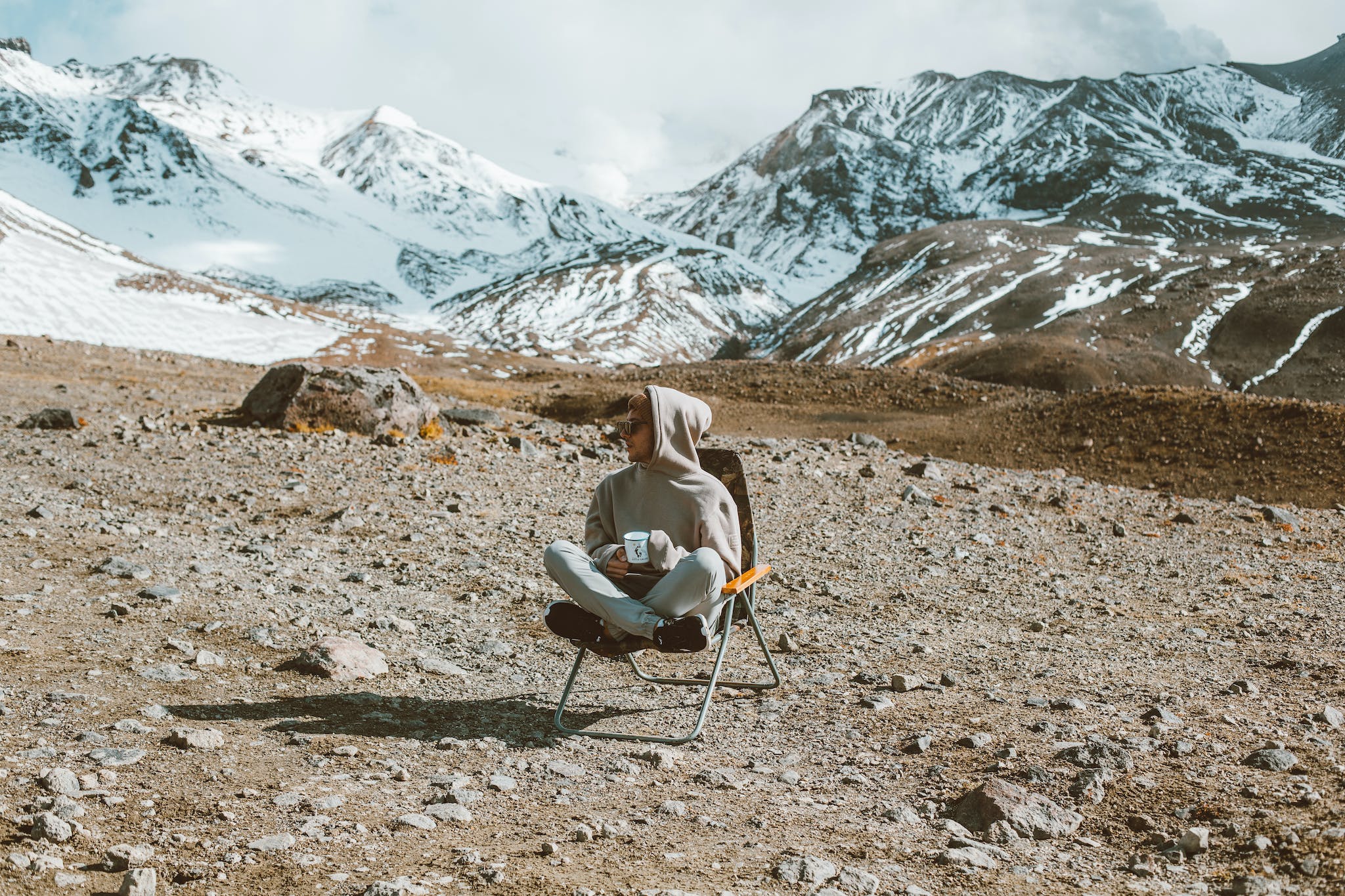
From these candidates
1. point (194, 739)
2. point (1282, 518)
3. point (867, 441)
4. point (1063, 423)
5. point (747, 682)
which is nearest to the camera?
point (194, 739)

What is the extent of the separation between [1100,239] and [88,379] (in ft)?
577

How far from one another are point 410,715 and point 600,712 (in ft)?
4.25

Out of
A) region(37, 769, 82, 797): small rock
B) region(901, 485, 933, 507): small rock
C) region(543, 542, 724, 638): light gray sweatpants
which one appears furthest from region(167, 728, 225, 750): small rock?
region(901, 485, 933, 507): small rock

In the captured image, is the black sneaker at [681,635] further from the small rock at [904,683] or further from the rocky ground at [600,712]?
the small rock at [904,683]

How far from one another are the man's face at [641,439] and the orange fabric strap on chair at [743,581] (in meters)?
0.97

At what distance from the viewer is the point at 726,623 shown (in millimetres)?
6336

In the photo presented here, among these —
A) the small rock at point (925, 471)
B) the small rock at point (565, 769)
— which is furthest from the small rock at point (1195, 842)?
the small rock at point (925, 471)

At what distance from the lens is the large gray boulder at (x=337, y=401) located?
17312 mm

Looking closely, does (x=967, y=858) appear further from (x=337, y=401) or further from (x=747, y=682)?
(x=337, y=401)

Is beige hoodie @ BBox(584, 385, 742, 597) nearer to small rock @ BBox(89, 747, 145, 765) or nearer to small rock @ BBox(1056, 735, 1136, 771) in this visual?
small rock @ BBox(1056, 735, 1136, 771)

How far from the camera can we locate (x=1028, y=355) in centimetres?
8938

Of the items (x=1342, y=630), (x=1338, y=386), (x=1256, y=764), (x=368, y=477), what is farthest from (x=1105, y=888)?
(x=1338, y=386)

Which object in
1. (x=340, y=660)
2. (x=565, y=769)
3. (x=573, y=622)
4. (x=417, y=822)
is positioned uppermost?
(x=573, y=622)

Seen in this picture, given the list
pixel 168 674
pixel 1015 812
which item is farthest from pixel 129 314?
pixel 1015 812
